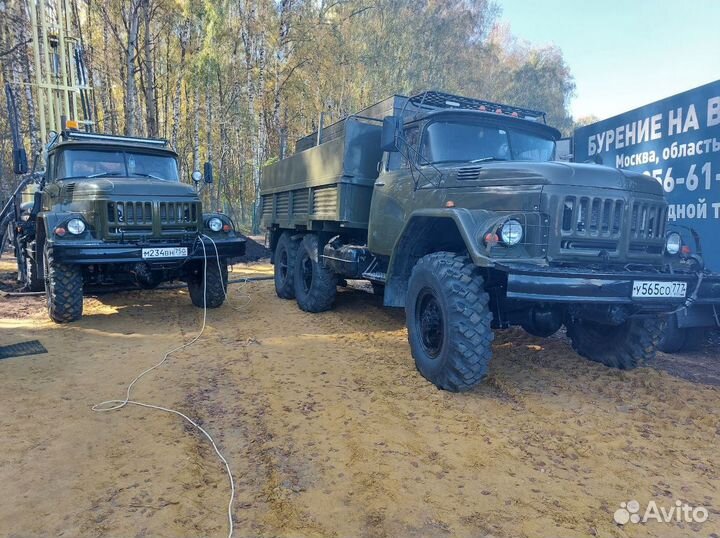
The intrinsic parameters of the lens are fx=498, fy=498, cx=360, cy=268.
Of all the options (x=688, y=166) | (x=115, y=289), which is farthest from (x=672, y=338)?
(x=115, y=289)

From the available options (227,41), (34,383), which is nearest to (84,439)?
(34,383)

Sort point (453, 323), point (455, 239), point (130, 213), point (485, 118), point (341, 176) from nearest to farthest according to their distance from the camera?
point (453, 323)
point (455, 239)
point (485, 118)
point (341, 176)
point (130, 213)

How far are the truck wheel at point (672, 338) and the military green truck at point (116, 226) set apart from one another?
17.8 feet

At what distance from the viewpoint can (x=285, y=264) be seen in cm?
858

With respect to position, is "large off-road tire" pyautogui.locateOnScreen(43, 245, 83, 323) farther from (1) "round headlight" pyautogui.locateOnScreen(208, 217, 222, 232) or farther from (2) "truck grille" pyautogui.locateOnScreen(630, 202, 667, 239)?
(2) "truck grille" pyautogui.locateOnScreen(630, 202, 667, 239)

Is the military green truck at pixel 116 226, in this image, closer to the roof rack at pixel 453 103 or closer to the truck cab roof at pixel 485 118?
the roof rack at pixel 453 103

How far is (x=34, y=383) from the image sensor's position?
13.7ft

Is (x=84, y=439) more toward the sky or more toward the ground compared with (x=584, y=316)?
more toward the ground

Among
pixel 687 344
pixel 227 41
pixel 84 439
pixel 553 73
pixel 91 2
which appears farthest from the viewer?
pixel 553 73

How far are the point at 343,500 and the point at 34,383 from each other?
311 cm

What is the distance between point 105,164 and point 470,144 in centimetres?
520

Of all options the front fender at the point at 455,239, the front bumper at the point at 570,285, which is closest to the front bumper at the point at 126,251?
the front fender at the point at 455,239

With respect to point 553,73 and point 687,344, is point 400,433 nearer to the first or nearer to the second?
point 687,344

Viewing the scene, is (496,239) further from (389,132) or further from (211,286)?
(211,286)
